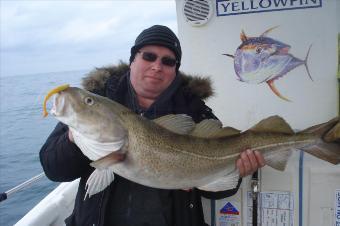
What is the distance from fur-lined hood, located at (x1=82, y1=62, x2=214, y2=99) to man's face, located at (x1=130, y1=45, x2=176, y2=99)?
9.1 inches

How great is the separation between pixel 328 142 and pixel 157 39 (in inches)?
56.8

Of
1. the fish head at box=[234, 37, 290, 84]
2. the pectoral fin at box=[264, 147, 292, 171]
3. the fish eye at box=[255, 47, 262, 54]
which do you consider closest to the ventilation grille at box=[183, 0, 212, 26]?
the fish head at box=[234, 37, 290, 84]

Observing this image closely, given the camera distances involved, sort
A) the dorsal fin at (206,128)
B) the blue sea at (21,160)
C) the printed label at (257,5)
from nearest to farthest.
→ the dorsal fin at (206,128), the printed label at (257,5), the blue sea at (21,160)

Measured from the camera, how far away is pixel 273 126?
2377 millimetres

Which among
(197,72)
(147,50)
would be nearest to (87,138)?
(147,50)

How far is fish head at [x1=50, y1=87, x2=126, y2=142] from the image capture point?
180cm

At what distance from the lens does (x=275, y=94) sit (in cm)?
380

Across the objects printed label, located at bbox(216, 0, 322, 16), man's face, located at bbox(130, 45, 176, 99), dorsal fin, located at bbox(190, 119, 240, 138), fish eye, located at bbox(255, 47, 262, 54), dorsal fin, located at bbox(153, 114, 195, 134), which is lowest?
dorsal fin, located at bbox(190, 119, 240, 138)

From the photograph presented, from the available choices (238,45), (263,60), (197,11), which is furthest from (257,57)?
(197,11)

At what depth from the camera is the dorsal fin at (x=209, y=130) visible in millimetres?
2205

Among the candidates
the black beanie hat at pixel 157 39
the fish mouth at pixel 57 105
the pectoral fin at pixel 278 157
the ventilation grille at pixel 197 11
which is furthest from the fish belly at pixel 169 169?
the ventilation grille at pixel 197 11

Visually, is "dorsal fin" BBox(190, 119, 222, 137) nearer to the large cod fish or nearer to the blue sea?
the large cod fish

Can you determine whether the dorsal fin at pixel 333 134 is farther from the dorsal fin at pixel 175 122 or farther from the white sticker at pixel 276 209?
the dorsal fin at pixel 175 122

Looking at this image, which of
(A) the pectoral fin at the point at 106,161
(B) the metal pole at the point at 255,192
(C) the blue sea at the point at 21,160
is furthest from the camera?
(C) the blue sea at the point at 21,160
